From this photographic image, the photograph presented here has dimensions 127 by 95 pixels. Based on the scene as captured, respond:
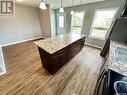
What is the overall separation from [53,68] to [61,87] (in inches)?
21.5

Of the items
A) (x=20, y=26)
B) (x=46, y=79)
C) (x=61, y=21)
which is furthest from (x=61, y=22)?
(x=46, y=79)

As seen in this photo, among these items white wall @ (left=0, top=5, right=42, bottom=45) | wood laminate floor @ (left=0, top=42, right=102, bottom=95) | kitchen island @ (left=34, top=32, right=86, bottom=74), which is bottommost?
wood laminate floor @ (left=0, top=42, right=102, bottom=95)

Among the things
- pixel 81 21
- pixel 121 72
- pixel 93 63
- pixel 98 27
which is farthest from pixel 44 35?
pixel 121 72

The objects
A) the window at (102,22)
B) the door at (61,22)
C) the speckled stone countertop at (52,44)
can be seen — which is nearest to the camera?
the speckled stone countertop at (52,44)

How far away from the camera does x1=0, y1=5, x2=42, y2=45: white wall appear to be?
176 inches

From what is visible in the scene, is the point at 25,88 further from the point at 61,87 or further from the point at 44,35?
the point at 44,35

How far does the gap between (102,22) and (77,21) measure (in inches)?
66.2

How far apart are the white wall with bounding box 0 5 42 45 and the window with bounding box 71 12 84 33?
2.70m

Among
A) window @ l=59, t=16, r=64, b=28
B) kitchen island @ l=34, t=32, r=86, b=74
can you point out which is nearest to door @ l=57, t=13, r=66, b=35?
window @ l=59, t=16, r=64, b=28

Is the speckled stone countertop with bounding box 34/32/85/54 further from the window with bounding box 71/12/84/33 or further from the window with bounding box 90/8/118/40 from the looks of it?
the window with bounding box 71/12/84/33

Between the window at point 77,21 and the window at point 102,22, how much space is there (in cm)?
96

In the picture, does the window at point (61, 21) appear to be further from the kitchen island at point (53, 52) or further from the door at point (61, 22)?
the kitchen island at point (53, 52)

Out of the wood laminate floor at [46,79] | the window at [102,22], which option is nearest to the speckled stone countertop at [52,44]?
the wood laminate floor at [46,79]

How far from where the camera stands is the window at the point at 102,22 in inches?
160
